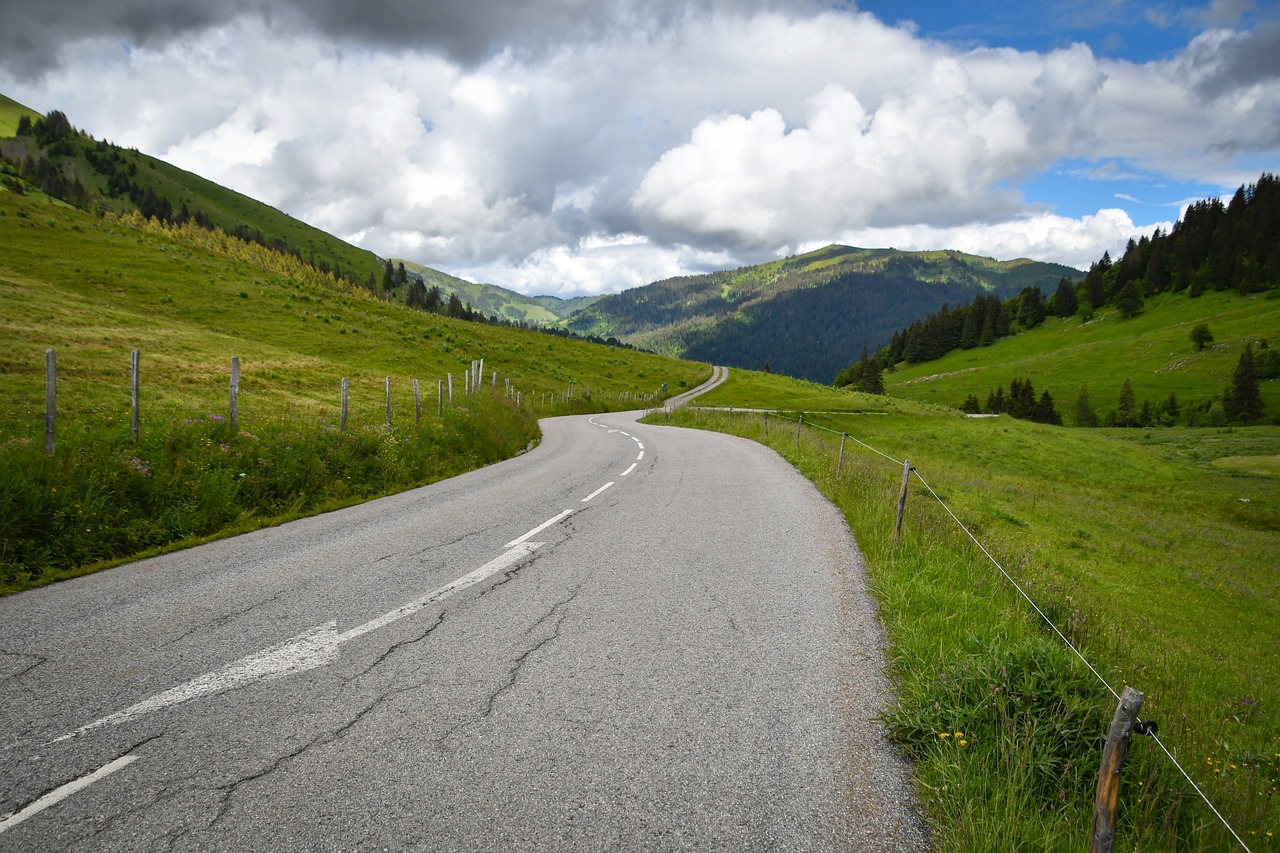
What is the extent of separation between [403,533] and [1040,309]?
204775 millimetres

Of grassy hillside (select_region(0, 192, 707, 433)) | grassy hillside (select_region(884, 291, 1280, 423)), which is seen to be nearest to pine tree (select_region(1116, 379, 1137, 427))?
grassy hillside (select_region(884, 291, 1280, 423))

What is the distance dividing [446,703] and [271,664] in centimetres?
166

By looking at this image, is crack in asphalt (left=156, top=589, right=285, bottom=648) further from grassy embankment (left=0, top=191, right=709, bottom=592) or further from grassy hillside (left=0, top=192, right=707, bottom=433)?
grassy hillside (left=0, top=192, right=707, bottom=433)

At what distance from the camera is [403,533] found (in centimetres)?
884

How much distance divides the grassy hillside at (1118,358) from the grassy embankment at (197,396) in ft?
297

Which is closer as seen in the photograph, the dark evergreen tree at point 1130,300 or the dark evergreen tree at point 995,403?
the dark evergreen tree at point 995,403

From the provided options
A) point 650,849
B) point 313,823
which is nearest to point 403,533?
point 313,823

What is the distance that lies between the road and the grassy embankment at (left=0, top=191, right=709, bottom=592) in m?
1.50

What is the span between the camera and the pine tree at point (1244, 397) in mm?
82562

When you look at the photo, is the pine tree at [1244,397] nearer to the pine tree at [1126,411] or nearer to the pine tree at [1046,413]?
the pine tree at [1126,411]

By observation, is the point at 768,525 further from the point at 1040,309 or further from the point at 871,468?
the point at 1040,309

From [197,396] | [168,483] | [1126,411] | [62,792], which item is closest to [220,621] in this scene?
[62,792]

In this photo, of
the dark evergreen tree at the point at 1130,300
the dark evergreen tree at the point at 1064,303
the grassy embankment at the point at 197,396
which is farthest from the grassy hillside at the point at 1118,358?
the grassy embankment at the point at 197,396

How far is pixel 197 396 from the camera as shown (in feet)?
83.3
